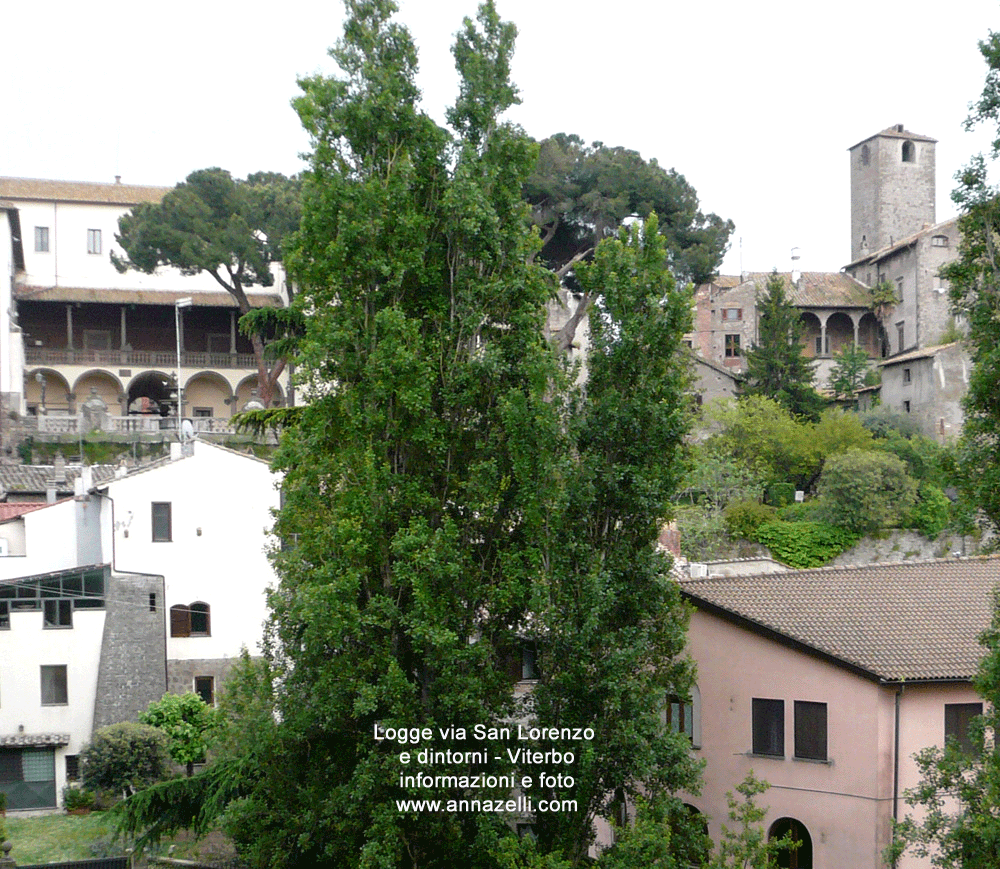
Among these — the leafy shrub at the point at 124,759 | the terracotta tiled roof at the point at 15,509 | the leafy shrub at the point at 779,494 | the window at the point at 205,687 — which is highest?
the terracotta tiled roof at the point at 15,509

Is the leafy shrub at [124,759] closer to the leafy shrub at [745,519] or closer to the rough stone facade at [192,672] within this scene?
the rough stone facade at [192,672]

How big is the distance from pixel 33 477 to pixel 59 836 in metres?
15.7

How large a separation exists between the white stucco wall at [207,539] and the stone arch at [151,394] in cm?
2360

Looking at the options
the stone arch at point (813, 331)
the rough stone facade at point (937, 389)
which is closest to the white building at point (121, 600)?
the rough stone facade at point (937, 389)

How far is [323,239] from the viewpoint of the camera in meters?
13.4

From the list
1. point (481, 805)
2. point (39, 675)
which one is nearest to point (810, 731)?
point (481, 805)

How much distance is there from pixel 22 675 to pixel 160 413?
26.7 m

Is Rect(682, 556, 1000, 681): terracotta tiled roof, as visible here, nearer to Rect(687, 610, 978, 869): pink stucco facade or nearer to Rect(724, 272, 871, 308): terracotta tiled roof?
Rect(687, 610, 978, 869): pink stucco facade

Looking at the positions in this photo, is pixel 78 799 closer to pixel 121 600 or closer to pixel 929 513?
pixel 121 600

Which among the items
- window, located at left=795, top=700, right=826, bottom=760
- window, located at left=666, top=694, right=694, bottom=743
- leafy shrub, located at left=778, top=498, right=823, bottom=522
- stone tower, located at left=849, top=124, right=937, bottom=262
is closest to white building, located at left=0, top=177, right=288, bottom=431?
leafy shrub, located at left=778, top=498, right=823, bottom=522

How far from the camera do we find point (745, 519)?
121ft

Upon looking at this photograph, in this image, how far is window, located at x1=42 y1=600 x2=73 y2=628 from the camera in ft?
86.6

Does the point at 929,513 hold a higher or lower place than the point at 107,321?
lower

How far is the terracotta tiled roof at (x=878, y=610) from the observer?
16391 millimetres
